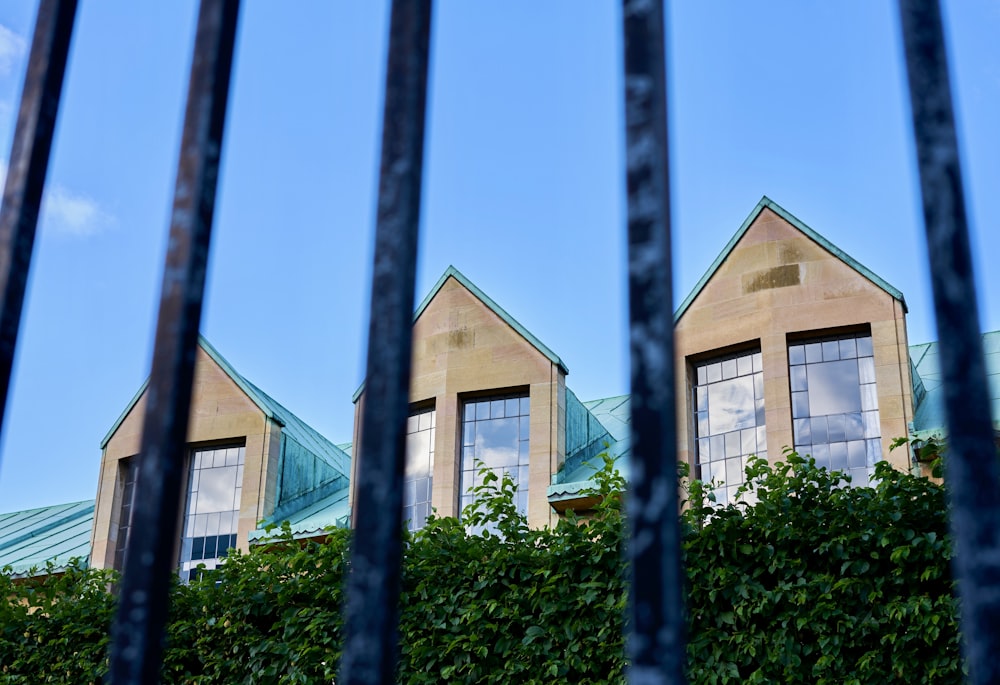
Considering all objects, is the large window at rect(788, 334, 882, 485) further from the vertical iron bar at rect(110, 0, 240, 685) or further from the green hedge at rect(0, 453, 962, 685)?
the vertical iron bar at rect(110, 0, 240, 685)

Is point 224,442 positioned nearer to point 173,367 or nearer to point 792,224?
point 792,224

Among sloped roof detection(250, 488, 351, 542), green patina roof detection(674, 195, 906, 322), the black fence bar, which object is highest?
green patina roof detection(674, 195, 906, 322)

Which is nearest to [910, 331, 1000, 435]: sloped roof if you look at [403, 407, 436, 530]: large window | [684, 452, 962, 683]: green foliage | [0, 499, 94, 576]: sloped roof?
[684, 452, 962, 683]: green foliage

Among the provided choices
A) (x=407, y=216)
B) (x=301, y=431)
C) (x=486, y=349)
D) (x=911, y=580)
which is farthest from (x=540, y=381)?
(x=407, y=216)

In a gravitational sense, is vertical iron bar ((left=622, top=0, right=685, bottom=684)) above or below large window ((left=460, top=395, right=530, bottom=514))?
below

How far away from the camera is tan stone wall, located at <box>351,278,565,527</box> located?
15227mm

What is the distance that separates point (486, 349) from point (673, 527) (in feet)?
46.0

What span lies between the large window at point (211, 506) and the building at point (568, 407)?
26 millimetres

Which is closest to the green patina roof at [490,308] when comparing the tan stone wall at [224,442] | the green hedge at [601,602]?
the tan stone wall at [224,442]

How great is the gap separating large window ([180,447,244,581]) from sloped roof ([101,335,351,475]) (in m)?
0.84

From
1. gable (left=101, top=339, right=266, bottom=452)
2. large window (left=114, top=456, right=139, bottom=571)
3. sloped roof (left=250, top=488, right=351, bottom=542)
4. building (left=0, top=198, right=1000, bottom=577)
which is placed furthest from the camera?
large window (left=114, top=456, right=139, bottom=571)

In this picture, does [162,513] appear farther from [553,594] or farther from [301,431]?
[301,431]

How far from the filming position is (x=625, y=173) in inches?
85.0

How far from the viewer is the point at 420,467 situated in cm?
1595
